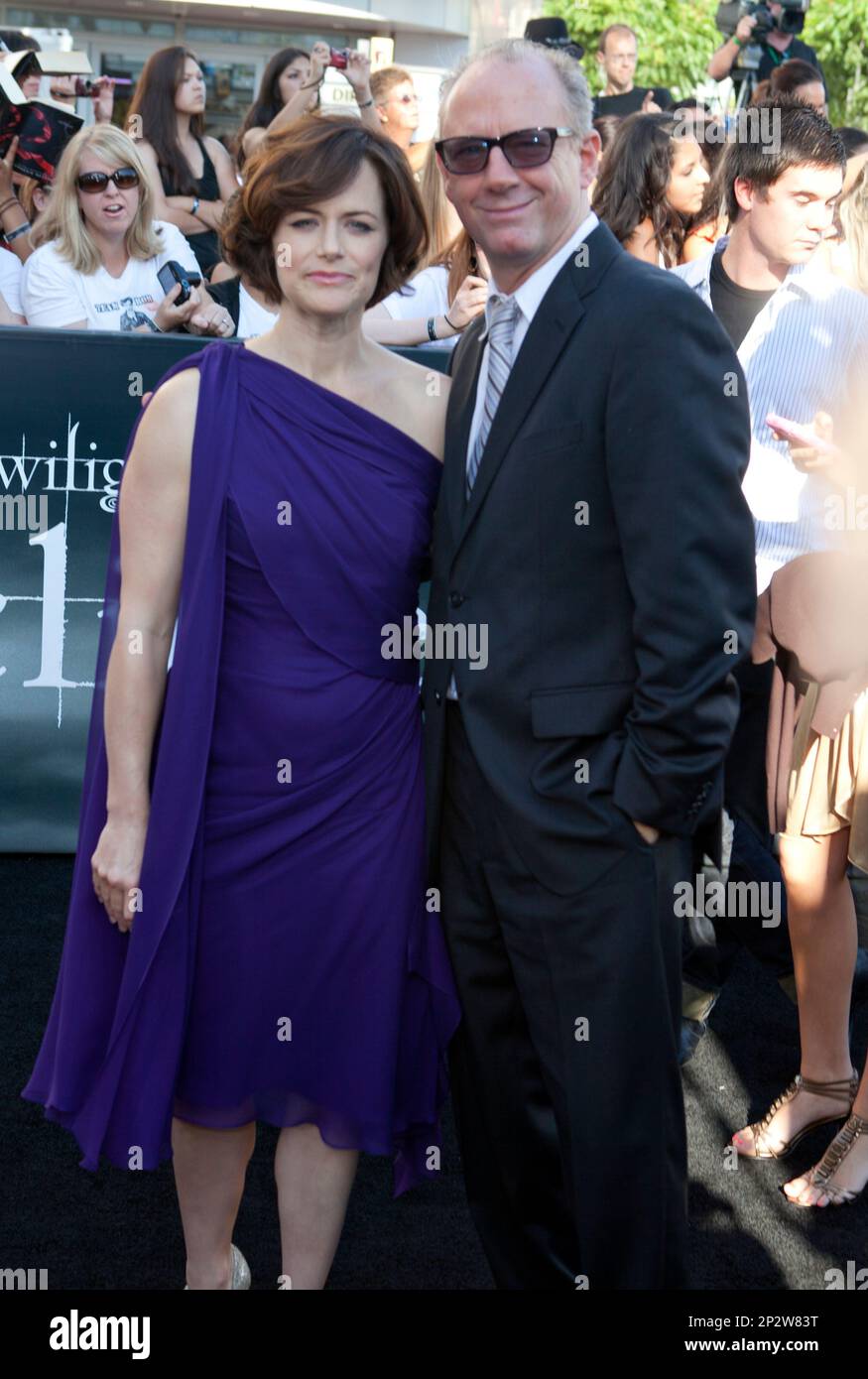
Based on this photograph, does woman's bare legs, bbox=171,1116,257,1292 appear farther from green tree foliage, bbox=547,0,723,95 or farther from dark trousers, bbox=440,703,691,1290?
green tree foliage, bbox=547,0,723,95

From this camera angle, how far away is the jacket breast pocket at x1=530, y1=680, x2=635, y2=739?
8.11 feet

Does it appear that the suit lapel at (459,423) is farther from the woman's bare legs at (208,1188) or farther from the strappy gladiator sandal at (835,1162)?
the strappy gladiator sandal at (835,1162)

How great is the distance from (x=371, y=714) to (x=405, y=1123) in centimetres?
77

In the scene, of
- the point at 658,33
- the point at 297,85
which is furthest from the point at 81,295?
the point at 658,33

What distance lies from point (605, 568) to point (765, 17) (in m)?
7.36

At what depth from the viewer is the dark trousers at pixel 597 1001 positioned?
254 centimetres

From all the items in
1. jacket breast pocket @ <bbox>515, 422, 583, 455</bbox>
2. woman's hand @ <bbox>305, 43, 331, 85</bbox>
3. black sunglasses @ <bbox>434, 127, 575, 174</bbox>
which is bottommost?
jacket breast pocket @ <bbox>515, 422, 583, 455</bbox>

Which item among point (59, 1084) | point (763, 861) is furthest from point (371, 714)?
point (763, 861)

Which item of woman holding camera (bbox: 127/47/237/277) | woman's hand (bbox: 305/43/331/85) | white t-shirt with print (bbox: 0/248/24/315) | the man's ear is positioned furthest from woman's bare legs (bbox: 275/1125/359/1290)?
woman holding camera (bbox: 127/47/237/277)

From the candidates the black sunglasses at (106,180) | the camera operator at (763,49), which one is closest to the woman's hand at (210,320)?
the black sunglasses at (106,180)

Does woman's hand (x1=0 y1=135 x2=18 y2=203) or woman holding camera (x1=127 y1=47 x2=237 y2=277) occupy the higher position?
woman holding camera (x1=127 y1=47 x2=237 y2=277)

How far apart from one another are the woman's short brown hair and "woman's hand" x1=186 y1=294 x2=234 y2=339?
2.54 m

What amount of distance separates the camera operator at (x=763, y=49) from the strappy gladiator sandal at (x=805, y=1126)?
6.42m
